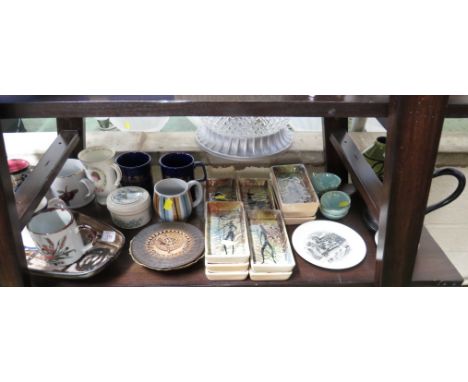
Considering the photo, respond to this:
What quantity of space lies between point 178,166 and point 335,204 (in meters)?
0.38

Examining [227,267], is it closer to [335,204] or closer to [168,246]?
[168,246]

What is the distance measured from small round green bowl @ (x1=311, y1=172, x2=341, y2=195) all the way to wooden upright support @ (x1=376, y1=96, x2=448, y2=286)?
1.00 feet

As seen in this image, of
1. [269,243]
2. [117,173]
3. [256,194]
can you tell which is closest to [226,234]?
[269,243]

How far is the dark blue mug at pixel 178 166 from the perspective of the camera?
930mm

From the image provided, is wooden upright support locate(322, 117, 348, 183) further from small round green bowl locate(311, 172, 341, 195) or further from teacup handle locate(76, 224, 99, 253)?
teacup handle locate(76, 224, 99, 253)

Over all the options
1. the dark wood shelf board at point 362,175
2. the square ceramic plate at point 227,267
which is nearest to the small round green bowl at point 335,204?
the dark wood shelf board at point 362,175

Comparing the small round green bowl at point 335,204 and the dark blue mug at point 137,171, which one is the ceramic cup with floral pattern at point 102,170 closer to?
the dark blue mug at point 137,171

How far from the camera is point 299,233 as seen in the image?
0.87m

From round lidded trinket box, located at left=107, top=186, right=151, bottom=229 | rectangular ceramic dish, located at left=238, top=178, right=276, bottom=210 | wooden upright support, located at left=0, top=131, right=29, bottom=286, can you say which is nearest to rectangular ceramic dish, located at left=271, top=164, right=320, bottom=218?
rectangular ceramic dish, located at left=238, top=178, right=276, bottom=210

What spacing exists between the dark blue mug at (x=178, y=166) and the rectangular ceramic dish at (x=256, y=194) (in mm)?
104

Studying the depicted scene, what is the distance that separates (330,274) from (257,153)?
0.31m

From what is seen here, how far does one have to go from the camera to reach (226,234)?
829 millimetres

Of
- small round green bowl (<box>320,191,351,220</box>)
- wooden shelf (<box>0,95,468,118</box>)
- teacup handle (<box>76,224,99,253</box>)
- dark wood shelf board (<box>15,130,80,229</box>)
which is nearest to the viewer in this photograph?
wooden shelf (<box>0,95,468,118</box>)

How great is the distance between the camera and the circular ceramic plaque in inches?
31.5
